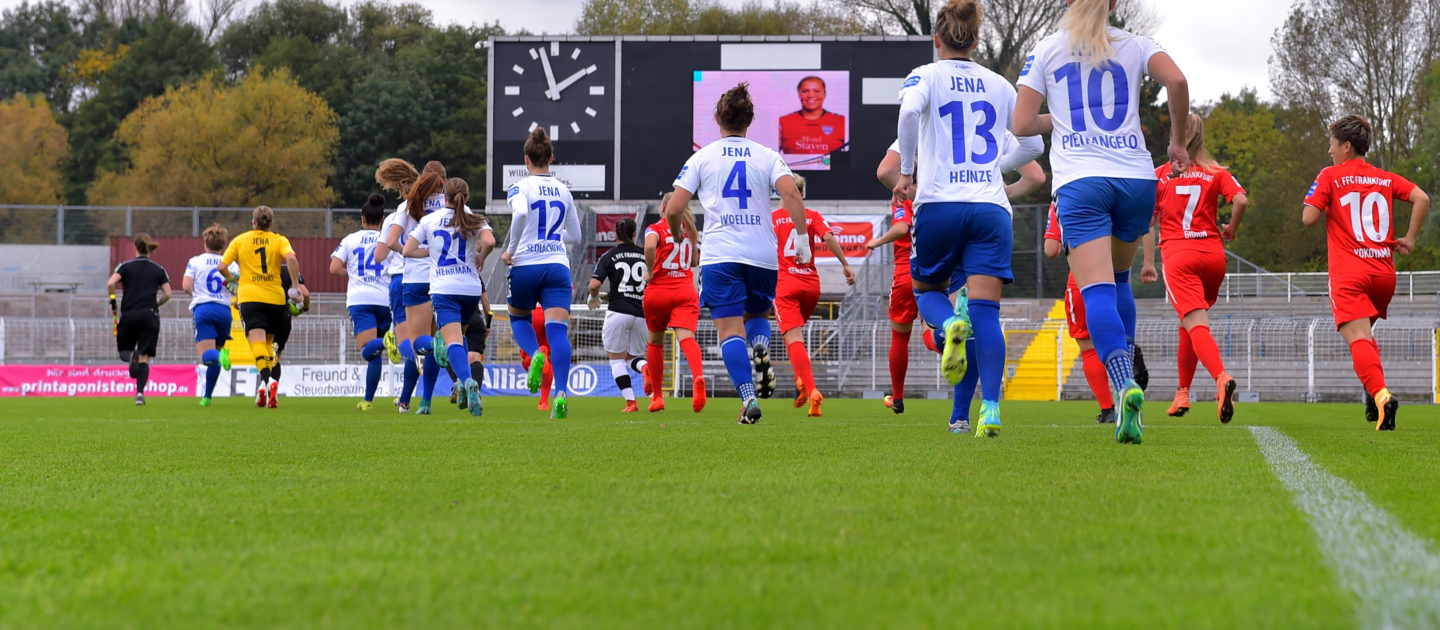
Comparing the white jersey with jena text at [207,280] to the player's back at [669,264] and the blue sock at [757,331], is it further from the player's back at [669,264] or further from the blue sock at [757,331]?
the blue sock at [757,331]

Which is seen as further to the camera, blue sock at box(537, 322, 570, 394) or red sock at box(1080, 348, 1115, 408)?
Answer: blue sock at box(537, 322, 570, 394)

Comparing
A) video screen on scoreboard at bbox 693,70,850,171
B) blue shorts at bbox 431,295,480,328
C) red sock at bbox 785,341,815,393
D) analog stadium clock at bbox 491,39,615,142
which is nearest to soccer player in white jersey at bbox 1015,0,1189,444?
red sock at bbox 785,341,815,393

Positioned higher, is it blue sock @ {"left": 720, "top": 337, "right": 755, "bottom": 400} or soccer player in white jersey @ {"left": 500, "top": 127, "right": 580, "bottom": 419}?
soccer player in white jersey @ {"left": 500, "top": 127, "right": 580, "bottom": 419}

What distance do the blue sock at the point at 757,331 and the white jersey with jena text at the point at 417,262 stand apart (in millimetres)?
2630

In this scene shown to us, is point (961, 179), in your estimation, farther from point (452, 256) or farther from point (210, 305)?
point (210, 305)

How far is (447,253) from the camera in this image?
9.79 m

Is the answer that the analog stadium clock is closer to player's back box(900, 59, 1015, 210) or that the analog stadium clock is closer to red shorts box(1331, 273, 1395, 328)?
red shorts box(1331, 273, 1395, 328)

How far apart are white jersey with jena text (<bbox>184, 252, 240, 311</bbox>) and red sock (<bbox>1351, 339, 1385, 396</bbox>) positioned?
412 inches

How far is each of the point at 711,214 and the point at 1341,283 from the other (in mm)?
3718

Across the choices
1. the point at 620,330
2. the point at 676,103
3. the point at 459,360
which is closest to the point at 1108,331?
the point at 459,360

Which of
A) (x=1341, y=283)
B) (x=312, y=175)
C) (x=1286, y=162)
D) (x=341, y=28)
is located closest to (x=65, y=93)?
(x=341, y=28)

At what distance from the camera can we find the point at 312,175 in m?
53.4

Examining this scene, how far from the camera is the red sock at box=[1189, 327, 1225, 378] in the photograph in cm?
776

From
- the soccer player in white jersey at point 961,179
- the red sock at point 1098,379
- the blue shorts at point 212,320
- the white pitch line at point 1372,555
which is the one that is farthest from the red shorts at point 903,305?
the blue shorts at point 212,320
